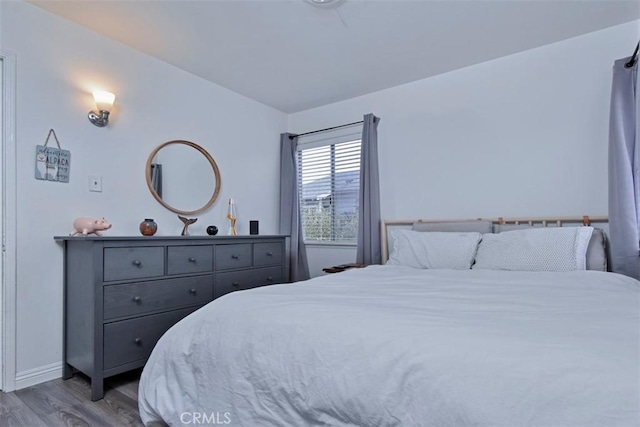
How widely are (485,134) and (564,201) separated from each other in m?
0.77

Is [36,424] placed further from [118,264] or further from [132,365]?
[118,264]

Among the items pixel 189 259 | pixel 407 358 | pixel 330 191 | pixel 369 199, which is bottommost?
pixel 407 358

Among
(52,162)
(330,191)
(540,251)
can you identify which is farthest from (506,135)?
(52,162)

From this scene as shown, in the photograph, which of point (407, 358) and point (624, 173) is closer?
point (407, 358)

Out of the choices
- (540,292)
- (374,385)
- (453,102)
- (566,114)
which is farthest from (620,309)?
(453,102)

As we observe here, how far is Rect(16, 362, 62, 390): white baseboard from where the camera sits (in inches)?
78.5

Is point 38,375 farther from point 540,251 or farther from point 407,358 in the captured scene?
point 540,251

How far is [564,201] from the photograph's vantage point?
2.51 meters

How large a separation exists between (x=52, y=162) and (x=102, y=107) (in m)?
0.49

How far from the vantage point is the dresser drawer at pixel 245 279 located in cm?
259

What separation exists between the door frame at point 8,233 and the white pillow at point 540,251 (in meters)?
2.84

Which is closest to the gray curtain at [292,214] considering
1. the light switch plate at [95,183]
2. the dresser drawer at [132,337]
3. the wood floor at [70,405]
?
the dresser drawer at [132,337]

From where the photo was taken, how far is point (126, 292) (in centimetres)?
204

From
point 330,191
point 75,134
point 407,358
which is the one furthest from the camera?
point 330,191
